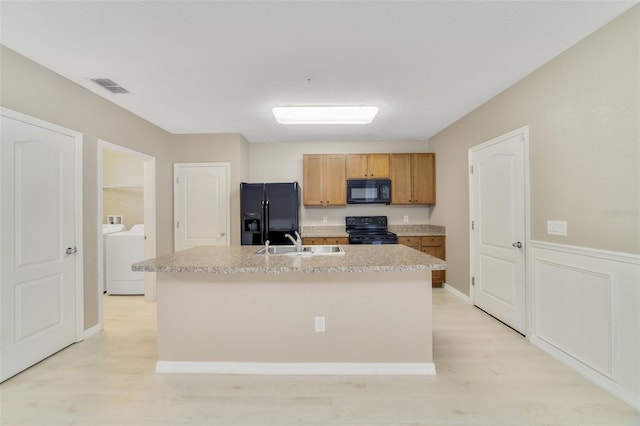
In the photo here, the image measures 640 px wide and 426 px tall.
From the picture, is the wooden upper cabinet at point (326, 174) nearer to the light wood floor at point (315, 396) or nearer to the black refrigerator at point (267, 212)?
the black refrigerator at point (267, 212)

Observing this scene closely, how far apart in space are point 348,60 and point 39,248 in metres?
2.97

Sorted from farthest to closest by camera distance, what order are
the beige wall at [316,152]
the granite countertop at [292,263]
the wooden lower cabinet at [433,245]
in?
the beige wall at [316,152] < the wooden lower cabinet at [433,245] < the granite countertop at [292,263]

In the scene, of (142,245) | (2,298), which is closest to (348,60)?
(2,298)

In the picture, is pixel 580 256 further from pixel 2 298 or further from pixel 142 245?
pixel 142 245

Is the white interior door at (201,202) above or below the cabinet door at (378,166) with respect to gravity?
below

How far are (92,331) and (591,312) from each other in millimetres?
4314

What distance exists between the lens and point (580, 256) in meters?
2.02

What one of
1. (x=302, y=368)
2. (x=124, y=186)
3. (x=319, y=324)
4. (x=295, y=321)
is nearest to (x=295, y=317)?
(x=295, y=321)

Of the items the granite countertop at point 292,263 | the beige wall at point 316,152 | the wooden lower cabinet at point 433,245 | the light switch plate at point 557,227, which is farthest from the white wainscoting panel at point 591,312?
the beige wall at point 316,152

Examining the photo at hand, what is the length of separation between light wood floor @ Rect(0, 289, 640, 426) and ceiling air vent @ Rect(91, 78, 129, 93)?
245cm

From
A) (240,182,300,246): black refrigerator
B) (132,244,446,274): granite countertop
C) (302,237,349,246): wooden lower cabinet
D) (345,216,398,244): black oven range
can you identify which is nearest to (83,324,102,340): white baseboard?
(132,244,446,274): granite countertop

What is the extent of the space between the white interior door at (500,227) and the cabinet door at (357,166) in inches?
62.1

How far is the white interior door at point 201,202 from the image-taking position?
425cm

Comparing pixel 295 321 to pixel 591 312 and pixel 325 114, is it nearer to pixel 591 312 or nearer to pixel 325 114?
pixel 325 114
